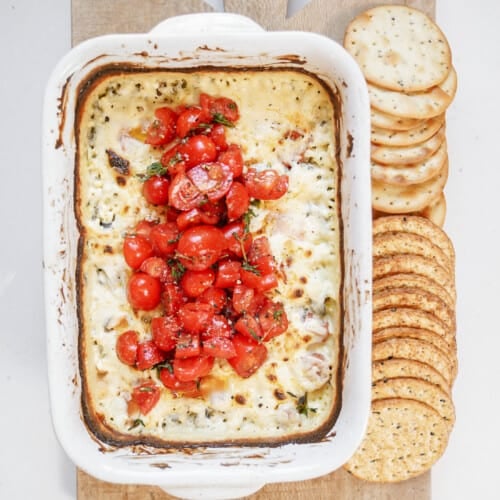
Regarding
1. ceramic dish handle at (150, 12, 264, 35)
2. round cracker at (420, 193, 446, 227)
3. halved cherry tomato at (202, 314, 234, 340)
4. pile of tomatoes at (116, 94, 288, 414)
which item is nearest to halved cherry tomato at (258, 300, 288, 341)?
pile of tomatoes at (116, 94, 288, 414)

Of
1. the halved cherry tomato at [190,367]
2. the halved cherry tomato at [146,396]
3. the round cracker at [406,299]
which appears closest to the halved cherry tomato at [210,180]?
the halved cherry tomato at [190,367]

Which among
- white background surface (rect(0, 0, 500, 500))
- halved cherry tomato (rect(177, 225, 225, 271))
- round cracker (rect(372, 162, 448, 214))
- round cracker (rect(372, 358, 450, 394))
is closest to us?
halved cherry tomato (rect(177, 225, 225, 271))

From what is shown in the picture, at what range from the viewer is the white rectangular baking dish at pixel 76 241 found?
2713 mm

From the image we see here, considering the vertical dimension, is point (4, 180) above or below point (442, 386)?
above

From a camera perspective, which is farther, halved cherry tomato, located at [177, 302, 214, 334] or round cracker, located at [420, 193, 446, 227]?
round cracker, located at [420, 193, 446, 227]

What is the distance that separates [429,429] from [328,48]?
5.35 ft

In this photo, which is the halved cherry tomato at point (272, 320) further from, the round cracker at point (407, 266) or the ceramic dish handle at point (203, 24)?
the ceramic dish handle at point (203, 24)

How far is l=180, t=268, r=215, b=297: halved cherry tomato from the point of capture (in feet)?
9.04

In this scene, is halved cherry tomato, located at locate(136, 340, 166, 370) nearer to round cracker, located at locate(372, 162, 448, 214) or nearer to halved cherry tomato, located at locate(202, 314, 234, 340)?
halved cherry tomato, located at locate(202, 314, 234, 340)

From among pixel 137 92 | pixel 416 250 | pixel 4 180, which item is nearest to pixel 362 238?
pixel 416 250

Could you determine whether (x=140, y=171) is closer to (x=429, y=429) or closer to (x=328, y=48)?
(x=328, y=48)

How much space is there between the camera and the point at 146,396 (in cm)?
284

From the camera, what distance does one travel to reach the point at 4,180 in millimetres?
3592

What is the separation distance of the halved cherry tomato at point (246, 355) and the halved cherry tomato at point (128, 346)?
0.36 meters
